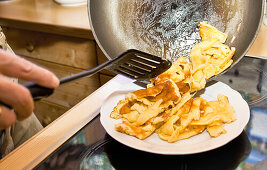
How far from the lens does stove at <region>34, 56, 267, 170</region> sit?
551 mm

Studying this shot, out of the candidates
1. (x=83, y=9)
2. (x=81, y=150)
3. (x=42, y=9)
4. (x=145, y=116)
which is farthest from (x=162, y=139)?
(x=42, y=9)

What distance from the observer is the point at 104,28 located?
0.84 metres

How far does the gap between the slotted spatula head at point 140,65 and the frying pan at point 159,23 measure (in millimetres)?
173

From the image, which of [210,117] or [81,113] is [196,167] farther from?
[81,113]

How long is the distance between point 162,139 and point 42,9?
4.34ft

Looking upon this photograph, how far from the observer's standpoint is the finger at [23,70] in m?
0.39

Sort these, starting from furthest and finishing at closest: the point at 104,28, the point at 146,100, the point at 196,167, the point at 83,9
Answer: the point at 83,9, the point at 104,28, the point at 146,100, the point at 196,167

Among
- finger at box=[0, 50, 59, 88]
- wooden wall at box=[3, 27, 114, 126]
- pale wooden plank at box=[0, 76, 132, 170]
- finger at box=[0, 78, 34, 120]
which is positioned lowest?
wooden wall at box=[3, 27, 114, 126]

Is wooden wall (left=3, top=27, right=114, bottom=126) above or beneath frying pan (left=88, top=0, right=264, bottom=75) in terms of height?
beneath

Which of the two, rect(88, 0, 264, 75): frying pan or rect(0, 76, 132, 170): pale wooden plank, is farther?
rect(88, 0, 264, 75): frying pan

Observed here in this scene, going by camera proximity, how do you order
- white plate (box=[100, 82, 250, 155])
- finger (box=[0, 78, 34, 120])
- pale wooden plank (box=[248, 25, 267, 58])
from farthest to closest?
1. pale wooden plank (box=[248, 25, 267, 58])
2. white plate (box=[100, 82, 250, 155])
3. finger (box=[0, 78, 34, 120])

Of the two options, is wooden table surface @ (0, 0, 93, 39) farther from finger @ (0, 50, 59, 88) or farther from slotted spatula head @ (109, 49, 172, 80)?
finger @ (0, 50, 59, 88)

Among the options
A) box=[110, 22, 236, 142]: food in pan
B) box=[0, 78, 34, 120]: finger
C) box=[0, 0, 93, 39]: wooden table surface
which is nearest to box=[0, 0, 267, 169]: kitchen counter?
box=[0, 0, 93, 39]: wooden table surface

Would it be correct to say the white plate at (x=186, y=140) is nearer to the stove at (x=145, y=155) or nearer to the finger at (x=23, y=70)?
the stove at (x=145, y=155)
